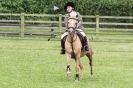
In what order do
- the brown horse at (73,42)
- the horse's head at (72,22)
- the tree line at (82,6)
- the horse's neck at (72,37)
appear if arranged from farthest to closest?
the tree line at (82,6)
the horse's neck at (72,37)
the brown horse at (73,42)
the horse's head at (72,22)

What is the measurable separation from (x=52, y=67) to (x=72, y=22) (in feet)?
13.4

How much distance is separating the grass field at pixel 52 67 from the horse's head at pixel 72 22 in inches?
56.3

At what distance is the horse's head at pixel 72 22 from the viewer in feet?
44.7

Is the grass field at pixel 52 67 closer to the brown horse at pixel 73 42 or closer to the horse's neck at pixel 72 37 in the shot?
the brown horse at pixel 73 42

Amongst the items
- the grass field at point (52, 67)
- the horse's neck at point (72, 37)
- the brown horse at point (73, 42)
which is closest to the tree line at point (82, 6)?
the grass field at point (52, 67)

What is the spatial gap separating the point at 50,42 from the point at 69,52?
14784mm

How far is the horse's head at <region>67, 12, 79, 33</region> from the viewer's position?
13613 millimetres

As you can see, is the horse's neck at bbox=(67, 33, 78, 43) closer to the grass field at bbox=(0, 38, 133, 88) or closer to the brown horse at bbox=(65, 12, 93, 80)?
the brown horse at bbox=(65, 12, 93, 80)

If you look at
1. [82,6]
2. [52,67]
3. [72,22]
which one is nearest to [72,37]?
[72,22]

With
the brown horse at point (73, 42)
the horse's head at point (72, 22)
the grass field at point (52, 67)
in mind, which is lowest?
the grass field at point (52, 67)

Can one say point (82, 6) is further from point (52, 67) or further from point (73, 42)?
point (73, 42)

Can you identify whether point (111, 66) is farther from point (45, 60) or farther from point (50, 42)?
point (50, 42)

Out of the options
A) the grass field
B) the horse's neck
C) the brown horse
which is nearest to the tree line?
the grass field

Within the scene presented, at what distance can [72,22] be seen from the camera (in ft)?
45.1
